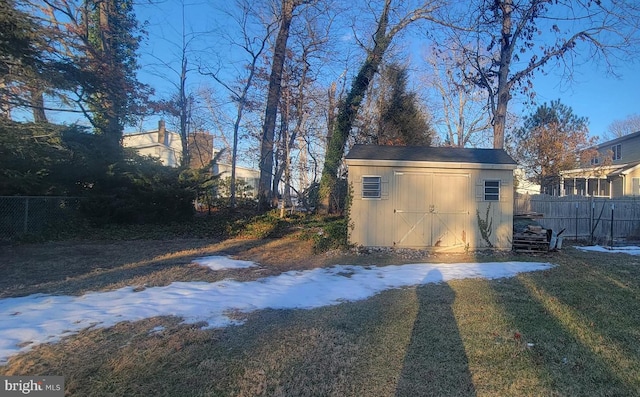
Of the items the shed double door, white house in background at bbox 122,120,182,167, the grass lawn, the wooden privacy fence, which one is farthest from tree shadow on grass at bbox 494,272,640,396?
white house in background at bbox 122,120,182,167

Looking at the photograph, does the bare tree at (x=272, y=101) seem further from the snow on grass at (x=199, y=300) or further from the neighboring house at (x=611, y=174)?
the neighboring house at (x=611, y=174)

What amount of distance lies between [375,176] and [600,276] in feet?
18.2

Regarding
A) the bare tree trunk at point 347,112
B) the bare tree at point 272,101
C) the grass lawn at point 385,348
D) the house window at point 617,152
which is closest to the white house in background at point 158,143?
the bare tree at point 272,101

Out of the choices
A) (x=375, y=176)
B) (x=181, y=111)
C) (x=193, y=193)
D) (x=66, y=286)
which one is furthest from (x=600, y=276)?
(x=181, y=111)

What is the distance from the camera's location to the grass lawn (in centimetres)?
312

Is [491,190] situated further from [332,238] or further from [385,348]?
[385,348]

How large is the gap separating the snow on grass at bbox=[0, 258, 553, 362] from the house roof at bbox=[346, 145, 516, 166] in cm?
362

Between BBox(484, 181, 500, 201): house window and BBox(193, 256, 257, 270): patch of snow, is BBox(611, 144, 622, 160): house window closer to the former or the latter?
BBox(484, 181, 500, 201): house window

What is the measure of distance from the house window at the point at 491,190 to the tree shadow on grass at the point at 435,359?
634 cm

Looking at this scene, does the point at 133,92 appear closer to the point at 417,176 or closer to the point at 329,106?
the point at 329,106

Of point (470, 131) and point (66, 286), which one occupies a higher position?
point (470, 131)

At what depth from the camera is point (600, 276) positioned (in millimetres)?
7707

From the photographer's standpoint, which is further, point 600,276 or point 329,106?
point 329,106

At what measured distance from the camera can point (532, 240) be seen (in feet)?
35.4
